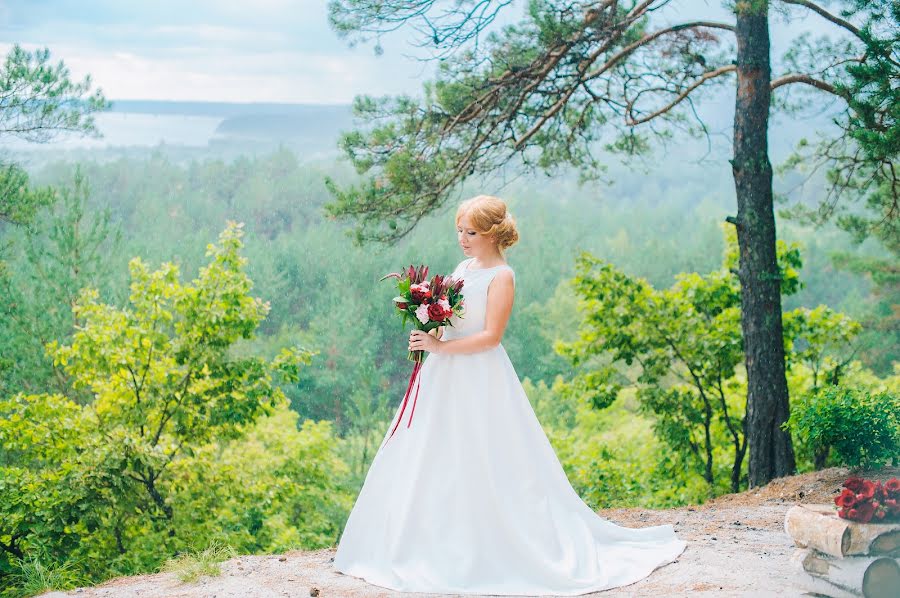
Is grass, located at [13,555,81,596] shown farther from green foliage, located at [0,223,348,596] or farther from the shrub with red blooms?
the shrub with red blooms

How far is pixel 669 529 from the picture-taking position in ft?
14.6

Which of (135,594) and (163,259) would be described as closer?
(135,594)

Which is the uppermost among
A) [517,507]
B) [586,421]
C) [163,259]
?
[163,259]

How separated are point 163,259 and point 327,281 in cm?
417

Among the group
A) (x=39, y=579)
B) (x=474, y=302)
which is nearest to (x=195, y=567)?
(x=474, y=302)

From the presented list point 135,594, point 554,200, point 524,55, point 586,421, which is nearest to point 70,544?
point 135,594

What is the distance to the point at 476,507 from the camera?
155 inches

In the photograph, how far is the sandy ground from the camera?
3715 millimetres

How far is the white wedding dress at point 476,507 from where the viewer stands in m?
3.82

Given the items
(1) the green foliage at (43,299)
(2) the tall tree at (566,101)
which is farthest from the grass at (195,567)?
(1) the green foliage at (43,299)

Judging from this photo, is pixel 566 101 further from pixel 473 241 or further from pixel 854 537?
pixel 854 537

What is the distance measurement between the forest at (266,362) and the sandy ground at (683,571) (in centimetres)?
51

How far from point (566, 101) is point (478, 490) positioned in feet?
14.4

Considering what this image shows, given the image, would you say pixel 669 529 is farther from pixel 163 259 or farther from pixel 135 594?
pixel 163 259
